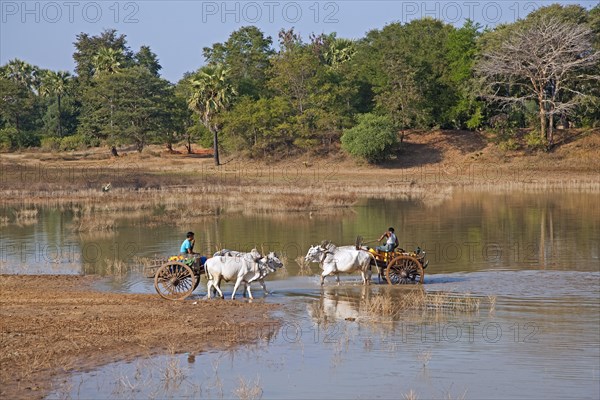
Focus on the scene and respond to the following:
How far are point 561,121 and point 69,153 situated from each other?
135 feet

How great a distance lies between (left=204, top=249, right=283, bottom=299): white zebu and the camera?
16312mm

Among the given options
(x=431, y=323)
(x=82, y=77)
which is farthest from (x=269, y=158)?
(x=431, y=323)

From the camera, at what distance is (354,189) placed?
45156 mm

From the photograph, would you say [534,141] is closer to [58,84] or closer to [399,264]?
[399,264]

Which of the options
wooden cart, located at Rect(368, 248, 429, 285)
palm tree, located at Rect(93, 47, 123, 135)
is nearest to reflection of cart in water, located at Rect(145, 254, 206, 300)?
wooden cart, located at Rect(368, 248, 429, 285)

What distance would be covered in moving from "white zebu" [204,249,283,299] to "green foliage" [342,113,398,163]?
40.7 m

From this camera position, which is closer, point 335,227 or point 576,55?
point 335,227

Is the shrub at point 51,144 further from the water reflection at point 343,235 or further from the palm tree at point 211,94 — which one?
the water reflection at point 343,235

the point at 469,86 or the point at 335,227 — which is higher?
the point at 469,86

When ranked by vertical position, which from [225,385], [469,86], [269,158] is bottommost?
[225,385]

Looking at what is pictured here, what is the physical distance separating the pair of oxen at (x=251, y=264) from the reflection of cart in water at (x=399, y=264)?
470 mm

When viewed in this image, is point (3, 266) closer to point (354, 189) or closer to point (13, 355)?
point (13, 355)

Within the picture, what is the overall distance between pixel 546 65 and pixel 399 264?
42.7 meters

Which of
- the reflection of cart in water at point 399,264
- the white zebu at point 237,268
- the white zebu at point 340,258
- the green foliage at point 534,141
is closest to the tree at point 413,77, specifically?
the green foliage at point 534,141
